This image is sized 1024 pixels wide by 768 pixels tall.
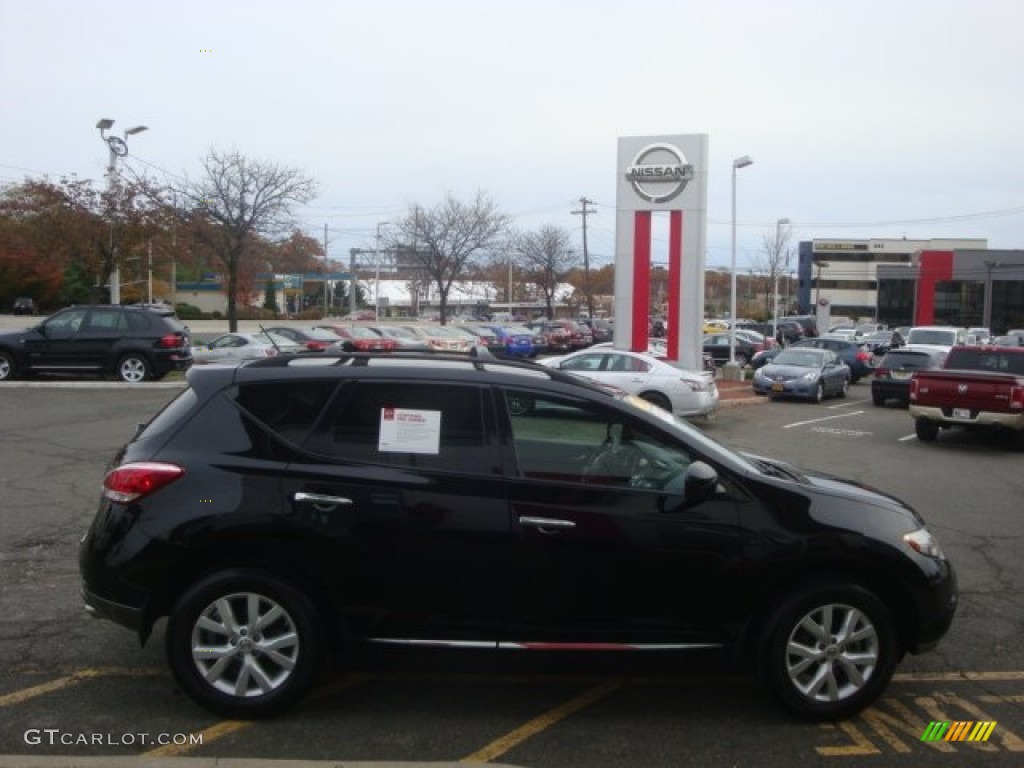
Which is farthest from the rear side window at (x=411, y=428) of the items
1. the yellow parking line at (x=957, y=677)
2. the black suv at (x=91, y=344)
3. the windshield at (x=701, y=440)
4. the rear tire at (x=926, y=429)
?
the black suv at (x=91, y=344)

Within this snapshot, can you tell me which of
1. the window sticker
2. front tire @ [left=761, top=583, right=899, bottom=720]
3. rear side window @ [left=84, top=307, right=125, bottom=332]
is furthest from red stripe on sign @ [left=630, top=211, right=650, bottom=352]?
the window sticker

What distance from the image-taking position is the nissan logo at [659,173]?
72.9ft

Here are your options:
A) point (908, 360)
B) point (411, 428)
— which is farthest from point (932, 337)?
point (411, 428)

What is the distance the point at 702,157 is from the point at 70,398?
15.5 metres

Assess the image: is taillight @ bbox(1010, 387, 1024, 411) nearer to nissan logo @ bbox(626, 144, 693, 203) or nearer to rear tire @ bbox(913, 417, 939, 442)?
rear tire @ bbox(913, 417, 939, 442)

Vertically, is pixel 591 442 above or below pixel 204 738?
above

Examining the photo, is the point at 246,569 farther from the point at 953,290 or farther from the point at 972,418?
the point at 953,290

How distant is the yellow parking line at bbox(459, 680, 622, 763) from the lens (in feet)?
12.9

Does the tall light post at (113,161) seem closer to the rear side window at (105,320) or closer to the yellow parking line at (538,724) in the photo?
the rear side window at (105,320)

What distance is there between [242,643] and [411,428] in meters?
A: 1.27

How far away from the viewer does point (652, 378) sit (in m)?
17.1

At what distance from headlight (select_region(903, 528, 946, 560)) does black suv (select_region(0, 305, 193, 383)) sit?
60.3ft

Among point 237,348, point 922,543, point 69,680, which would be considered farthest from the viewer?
point 237,348

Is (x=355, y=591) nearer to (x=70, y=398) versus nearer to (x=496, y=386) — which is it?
(x=496, y=386)
